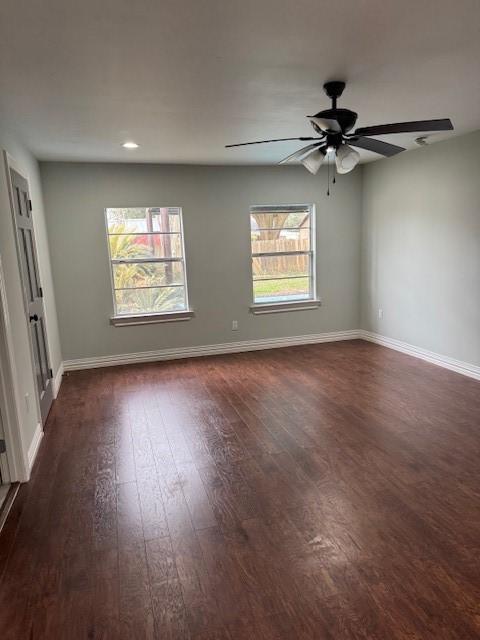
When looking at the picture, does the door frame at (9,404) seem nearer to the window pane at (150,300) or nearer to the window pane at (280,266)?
the window pane at (150,300)

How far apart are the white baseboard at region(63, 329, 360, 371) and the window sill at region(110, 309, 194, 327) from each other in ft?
1.32

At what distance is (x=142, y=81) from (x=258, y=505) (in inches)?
102

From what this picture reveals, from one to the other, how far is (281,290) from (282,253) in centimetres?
53

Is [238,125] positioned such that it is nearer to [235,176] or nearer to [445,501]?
[235,176]

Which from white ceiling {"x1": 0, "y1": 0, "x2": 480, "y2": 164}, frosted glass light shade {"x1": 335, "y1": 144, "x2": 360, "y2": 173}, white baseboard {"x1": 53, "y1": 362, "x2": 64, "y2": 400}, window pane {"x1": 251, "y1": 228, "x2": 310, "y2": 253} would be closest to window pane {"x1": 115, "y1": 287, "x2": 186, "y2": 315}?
white baseboard {"x1": 53, "y1": 362, "x2": 64, "y2": 400}

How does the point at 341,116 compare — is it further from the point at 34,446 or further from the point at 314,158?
the point at 34,446

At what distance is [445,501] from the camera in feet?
7.78

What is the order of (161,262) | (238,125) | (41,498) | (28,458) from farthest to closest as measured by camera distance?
(161,262)
(238,125)
(28,458)
(41,498)

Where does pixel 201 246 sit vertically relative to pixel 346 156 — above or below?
below

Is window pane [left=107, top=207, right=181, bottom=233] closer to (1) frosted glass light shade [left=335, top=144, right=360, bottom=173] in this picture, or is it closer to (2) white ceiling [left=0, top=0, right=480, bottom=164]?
(2) white ceiling [left=0, top=0, right=480, bottom=164]

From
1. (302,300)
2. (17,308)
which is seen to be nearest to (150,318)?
(302,300)

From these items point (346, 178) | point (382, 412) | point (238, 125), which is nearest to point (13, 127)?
point (238, 125)

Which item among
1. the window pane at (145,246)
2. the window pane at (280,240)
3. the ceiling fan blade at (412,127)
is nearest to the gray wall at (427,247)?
the window pane at (280,240)

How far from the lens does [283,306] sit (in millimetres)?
5961
